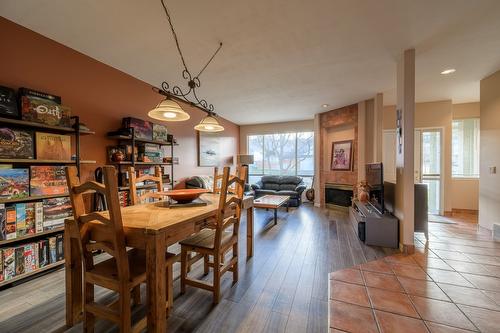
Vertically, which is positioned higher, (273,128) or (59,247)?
(273,128)

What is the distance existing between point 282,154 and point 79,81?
5.46 meters

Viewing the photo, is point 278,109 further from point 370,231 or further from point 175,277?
point 175,277

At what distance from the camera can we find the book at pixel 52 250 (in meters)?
2.22

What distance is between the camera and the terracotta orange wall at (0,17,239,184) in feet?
6.91

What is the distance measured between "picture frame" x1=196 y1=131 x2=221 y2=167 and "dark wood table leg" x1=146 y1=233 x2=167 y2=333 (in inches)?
155

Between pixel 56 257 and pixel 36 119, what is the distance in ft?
4.82

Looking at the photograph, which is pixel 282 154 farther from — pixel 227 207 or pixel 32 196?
pixel 32 196

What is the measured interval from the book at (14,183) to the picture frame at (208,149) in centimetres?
319

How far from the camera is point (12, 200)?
1962 mm

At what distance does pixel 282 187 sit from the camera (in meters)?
6.31

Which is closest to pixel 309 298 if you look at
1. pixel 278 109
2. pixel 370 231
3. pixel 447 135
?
pixel 370 231

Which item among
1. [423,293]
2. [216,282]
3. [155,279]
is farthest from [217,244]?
[423,293]

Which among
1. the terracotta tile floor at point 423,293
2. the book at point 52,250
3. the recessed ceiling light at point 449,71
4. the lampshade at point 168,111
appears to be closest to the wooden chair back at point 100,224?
the lampshade at point 168,111

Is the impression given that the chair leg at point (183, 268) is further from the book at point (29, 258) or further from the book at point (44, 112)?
the book at point (44, 112)
